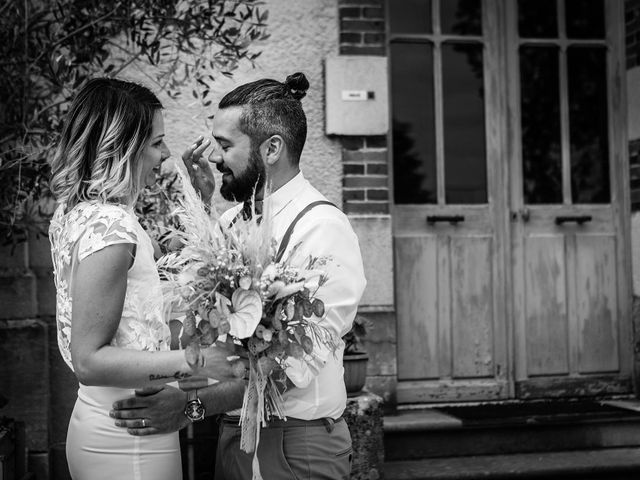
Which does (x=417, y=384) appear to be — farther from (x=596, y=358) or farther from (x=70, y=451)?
(x=70, y=451)

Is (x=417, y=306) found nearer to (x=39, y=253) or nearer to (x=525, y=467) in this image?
(x=525, y=467)

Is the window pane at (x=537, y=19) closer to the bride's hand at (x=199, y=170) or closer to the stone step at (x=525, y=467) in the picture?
the stone step at (x=525, y=467)

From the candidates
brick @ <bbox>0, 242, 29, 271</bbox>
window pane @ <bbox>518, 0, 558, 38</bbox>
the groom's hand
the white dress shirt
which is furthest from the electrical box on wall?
the groom's hand

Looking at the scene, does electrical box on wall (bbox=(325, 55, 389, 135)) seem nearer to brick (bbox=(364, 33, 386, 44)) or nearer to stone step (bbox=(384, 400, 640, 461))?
brick (bbox=(364, 33, 386, 44))

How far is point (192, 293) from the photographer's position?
1999mm

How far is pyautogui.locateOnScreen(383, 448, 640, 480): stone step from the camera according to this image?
4.75 metres

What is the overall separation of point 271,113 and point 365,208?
9.30 feet

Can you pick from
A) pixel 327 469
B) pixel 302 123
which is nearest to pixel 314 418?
pixel 327 469

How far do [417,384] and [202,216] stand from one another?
3883mm

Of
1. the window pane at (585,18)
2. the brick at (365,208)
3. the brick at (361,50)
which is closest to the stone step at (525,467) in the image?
the brick at (365,208)

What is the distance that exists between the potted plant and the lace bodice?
2401 millimetres

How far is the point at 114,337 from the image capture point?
86.7 inches

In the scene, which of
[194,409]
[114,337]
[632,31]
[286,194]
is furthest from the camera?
[632,31]

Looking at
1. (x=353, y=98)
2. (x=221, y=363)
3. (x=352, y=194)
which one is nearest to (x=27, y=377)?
(x=352, y=194)
